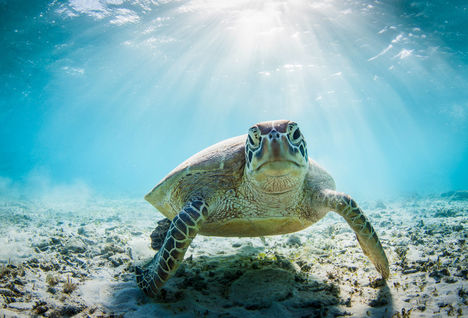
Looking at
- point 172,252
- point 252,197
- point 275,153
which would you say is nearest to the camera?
point 275,153

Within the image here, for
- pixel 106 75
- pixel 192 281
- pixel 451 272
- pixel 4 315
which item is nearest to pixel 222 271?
pixel 192 281

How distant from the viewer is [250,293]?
2453mm

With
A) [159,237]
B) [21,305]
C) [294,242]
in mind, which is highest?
[21,305]

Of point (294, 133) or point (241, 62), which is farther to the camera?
point (241, 62)

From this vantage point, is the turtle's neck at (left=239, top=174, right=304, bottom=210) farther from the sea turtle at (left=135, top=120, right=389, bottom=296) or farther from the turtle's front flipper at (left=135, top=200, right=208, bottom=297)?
the turtle's front flipper at (left=135, top=200, right=208, bottom=297)

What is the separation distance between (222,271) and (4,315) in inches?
79.1

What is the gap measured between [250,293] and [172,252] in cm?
87

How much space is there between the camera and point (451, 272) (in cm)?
260

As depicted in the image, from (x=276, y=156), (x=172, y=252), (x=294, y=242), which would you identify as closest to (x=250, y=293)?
(x=172, y=252)

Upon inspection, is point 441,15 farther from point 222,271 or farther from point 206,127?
point 206,127

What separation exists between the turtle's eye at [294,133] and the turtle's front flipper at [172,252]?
121 centimetres

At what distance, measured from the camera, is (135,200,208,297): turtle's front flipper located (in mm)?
2399

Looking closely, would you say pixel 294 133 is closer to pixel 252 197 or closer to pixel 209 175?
pixel 252 197

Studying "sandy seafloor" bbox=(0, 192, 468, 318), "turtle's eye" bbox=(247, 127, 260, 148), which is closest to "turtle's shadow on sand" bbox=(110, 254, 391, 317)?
"sandy seafloor" bbox=(0, 192, 468, 318)
